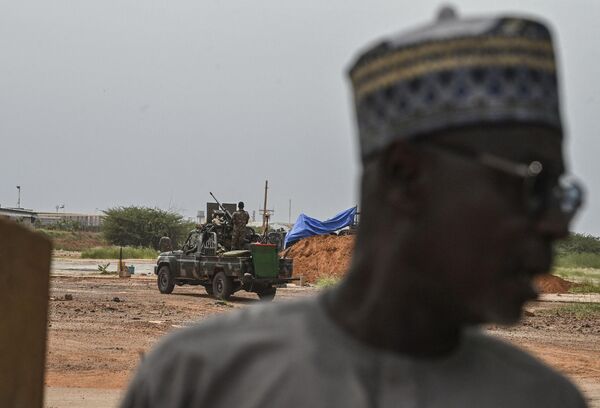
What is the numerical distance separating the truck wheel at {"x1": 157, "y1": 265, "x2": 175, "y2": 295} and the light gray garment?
A: 26.8 metres

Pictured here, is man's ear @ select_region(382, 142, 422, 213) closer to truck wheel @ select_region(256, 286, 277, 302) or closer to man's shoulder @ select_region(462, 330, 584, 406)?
man's shoulder @ select_region(462, 330, 584, 406)

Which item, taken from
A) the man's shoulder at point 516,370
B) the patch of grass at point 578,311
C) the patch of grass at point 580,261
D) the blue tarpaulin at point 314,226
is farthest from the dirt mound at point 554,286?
the man's shoulder at point 516,370

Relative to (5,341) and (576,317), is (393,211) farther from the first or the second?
(576,317)

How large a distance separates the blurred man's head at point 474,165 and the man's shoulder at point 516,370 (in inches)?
5.3

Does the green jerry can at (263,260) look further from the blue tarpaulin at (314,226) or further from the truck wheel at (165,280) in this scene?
the blue tarpaulin at (314,226)

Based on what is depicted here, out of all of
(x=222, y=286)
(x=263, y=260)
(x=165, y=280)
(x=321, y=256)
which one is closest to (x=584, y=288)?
(x=321, y=256)

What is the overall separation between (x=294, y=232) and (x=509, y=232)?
50.1 meters

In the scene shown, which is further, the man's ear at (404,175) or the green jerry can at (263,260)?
the green jerry can at (263,260)

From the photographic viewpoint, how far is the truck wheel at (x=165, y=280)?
93.1 ft

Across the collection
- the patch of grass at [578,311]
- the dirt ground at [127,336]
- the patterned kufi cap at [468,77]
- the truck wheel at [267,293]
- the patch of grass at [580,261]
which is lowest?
the dirt ground at [127,336]

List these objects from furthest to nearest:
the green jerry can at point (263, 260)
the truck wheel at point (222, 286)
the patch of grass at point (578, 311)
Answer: the truck wheel at point (222, 286)
the green jerry can at point (263, 260)
the patch of grass at point (578, 311)

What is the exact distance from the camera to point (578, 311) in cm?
2572

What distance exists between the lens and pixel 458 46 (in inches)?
63.5

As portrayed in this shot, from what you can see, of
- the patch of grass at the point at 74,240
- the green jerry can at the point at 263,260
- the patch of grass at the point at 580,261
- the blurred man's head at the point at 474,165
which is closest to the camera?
the blurred man's head at the point at 474,165
